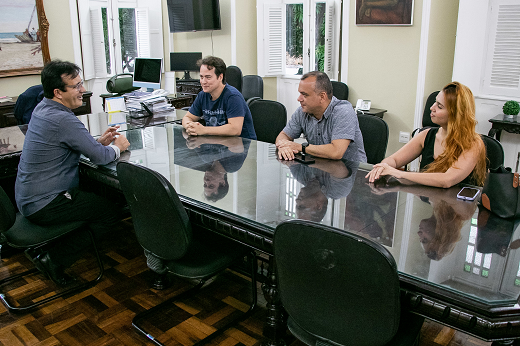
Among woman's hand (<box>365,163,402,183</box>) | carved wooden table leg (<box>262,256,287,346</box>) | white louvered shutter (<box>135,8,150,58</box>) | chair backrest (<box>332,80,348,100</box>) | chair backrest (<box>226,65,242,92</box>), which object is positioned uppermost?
white louvered shutter (<box>135,8,150,58</box>)

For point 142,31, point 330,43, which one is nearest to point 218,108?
point 330,43

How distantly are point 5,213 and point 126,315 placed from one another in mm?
829

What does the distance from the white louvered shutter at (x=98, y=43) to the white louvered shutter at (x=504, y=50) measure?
526 cm

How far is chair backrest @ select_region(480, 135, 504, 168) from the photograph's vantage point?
2.35m

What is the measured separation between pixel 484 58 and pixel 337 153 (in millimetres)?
2589

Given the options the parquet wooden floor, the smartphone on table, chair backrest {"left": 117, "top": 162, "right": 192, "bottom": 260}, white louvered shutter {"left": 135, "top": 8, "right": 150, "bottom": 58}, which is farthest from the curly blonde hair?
white louvered shutter {"left": 135, "top": 8, "right": 150, "bottom": 58}

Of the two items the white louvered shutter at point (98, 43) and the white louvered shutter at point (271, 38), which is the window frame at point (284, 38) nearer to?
the white louvered shutter at point (271, 38)

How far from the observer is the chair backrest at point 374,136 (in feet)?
9.48

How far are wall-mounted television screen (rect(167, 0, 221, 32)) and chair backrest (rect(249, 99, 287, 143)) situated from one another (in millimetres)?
3352

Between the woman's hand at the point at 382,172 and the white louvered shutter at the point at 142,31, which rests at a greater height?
the white louvered shutter at the point at 142,31

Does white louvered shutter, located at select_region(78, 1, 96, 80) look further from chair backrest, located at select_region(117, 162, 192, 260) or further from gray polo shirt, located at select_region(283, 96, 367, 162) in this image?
chair backrest, located at select_region(117, 162, 192, 260)

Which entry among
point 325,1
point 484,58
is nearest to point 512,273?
point 484,58

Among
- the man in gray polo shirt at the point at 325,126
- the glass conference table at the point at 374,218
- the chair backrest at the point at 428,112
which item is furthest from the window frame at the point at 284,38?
the glass conference table at the point at 374,218

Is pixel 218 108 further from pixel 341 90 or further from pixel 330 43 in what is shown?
pixel 330 43
